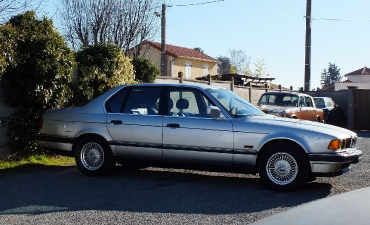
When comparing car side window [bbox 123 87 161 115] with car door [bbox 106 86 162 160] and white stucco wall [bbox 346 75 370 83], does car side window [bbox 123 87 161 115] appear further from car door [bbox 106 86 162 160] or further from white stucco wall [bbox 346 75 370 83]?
white stucco wall [bbox 346 75 370 83]

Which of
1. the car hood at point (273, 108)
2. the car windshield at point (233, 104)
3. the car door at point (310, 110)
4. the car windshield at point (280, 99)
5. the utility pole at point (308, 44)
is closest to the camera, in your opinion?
the car windshield at point (233, 104)

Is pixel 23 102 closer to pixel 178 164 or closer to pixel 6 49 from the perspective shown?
pixel 6 49

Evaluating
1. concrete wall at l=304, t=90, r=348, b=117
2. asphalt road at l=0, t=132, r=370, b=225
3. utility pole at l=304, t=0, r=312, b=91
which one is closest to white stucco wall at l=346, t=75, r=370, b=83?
concrete wall at l=304, t=90, r=348, b=117

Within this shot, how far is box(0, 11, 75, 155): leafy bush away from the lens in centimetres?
961

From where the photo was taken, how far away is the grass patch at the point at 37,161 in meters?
9.39

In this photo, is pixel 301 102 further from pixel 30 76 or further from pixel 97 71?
pixel 30 76

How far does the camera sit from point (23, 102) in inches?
385

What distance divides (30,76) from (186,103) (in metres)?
3.39

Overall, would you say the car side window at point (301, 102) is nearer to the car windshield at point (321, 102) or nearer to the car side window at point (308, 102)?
the car side window at point (308, 102)

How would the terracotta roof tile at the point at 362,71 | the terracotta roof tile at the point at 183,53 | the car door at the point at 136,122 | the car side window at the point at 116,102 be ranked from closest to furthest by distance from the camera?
1. the car door at the point at 136,122
2. the car side window at the point at 116,102
3. the terracotta roof tile at the point at 183,53
4. the terracotta roof tile at the point at 362,71

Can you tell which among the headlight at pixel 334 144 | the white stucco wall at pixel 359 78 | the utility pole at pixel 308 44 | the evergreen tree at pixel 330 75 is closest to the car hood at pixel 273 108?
the headlight at pixel 334 144

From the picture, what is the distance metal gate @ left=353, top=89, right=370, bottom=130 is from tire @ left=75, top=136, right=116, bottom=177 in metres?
16.0

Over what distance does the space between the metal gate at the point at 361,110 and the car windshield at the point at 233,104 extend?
Result: 48.7 ft

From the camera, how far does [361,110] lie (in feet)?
72.2
